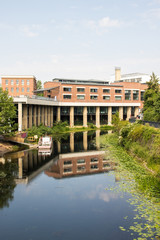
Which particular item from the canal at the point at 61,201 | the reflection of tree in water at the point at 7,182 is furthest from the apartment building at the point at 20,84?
the reflection of tree in water at the point at 7,182

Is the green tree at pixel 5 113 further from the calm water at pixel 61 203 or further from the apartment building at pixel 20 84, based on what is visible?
the apartment building at pixel 20 84

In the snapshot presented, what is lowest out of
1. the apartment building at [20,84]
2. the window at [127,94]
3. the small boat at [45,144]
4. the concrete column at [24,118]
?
the small boat at [45,144]

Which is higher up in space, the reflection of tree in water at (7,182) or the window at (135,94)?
the window at (135,94)

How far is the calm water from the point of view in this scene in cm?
1614

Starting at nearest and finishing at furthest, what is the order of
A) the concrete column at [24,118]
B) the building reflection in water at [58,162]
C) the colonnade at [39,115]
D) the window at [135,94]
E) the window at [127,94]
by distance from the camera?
the building reflection in water at [58,162], the colonnade at [39,115], the concrete column at [24,118], the window at [127,94], the window at [135,94]

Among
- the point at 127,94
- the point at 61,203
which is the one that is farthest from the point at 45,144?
the point at 127,94

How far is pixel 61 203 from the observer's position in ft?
67.9

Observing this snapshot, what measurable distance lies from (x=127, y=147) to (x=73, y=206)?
2330cm

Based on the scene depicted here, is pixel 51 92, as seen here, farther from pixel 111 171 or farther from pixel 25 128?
pixel 111 171

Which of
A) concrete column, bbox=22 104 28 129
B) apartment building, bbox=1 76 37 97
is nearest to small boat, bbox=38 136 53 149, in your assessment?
concrete column, bbox=22 104 28 129

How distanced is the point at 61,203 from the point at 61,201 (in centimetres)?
38

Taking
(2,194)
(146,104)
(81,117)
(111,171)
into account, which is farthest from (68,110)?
(2,194)

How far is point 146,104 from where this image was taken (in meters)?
59.2

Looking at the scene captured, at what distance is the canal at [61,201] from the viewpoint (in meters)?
16.2
